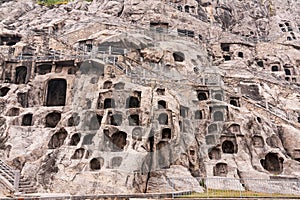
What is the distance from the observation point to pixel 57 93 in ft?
115

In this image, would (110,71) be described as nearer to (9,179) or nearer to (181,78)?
(181,78)

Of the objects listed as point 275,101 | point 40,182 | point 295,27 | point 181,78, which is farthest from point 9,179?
point 295,27

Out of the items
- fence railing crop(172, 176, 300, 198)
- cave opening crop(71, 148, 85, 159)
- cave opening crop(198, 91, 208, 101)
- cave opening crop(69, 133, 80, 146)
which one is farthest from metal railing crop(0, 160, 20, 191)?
cave opening crop(198, 91, 208, 101)

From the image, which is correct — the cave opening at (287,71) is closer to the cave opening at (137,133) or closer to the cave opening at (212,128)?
the cave opening at (212,128)

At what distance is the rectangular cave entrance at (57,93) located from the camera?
3400cm

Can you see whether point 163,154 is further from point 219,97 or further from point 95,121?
point 219,97

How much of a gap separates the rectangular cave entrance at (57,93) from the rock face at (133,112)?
0.12m

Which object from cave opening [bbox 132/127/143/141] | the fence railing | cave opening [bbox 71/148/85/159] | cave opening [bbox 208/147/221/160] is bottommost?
the fence railing

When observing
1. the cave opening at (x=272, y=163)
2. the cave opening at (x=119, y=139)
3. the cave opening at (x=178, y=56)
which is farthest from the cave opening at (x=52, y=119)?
the cave opening at (x=178, y=56)

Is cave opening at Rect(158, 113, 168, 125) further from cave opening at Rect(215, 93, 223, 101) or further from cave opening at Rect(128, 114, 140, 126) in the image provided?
cave opening at Rect(215, 93, 223, 101)

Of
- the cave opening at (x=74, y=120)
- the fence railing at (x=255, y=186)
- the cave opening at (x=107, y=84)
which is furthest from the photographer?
the cave opening at (x=107, y=84)

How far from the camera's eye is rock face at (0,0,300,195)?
23.3 m

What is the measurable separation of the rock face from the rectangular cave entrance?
12cm

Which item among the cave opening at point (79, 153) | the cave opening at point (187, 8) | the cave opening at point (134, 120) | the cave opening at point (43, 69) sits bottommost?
the cave opening at point (79, 153)
